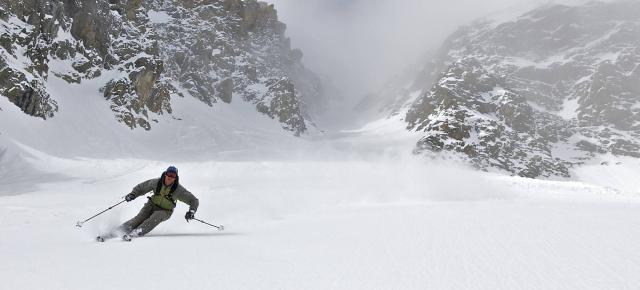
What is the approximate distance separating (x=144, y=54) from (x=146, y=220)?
7334 centimetres

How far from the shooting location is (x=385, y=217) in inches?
397

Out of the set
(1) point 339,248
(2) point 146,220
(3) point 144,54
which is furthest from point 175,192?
(3) point 144,54

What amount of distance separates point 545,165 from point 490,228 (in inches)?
6195

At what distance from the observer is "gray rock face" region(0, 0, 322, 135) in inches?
2157

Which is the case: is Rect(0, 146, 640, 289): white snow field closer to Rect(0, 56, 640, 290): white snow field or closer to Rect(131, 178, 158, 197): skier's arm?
Rect(0, 56, 640, 290): white snow field

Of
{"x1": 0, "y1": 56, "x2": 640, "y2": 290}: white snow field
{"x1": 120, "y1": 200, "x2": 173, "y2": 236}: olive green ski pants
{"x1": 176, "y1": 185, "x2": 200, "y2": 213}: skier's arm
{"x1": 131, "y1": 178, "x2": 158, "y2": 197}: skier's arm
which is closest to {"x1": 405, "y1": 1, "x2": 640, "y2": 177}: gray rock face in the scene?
{"x1": 0, "y1": 56, "x2": 640, "y2": 290}: white snow field

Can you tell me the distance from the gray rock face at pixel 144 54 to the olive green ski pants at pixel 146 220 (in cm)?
4704

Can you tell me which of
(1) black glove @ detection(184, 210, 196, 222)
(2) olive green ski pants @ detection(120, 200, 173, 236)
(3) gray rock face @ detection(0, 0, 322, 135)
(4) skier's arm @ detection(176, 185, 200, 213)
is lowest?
(2) olive green ski pants @ detection(120, 200, 173, 236)

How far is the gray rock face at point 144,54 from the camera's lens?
54781mm

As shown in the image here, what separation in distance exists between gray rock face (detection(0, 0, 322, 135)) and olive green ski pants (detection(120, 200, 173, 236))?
1852 inches

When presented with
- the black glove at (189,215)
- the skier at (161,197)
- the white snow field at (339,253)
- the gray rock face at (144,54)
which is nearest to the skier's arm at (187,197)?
the skier at (161,197)

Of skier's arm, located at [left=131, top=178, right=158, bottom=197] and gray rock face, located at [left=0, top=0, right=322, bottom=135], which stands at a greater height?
gray rock face, located at [left=0, top=0, right=322, bottom=135]

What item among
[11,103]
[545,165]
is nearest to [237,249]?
[11,103]

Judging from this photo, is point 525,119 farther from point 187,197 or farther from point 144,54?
point 187,197
